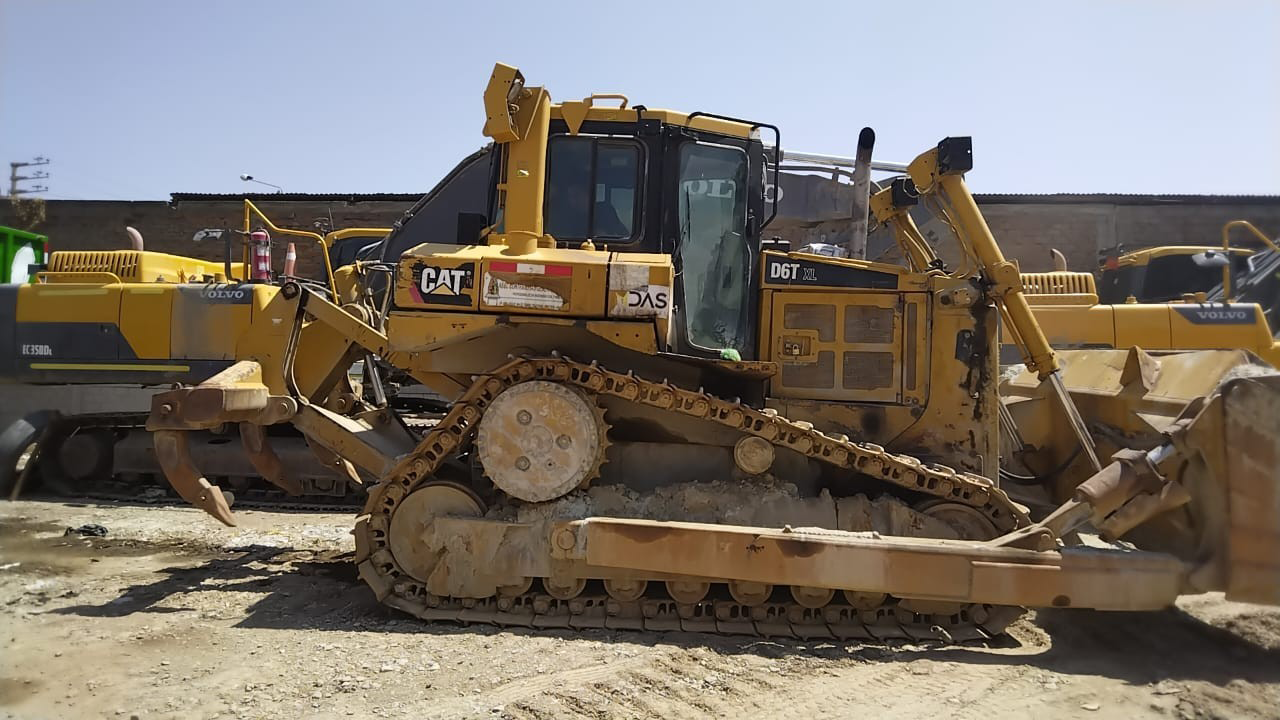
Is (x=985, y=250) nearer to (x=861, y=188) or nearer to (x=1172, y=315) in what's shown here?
(x=861, y=188)

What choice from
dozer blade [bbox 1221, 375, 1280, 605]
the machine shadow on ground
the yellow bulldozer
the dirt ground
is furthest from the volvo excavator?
the yellow bulldozer

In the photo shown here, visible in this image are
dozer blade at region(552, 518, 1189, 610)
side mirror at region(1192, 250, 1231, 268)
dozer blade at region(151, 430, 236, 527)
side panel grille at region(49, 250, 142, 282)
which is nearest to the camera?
dozer blade at region(552, 518, 1189, 610)

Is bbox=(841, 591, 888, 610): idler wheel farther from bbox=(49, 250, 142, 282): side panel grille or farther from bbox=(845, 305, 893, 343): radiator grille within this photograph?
bbox=(49, 250, 142, 282): side panel grille

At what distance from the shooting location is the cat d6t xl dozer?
4.34m

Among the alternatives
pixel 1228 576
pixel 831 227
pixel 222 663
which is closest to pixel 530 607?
pixel 222 663

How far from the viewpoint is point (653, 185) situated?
17.4 ft

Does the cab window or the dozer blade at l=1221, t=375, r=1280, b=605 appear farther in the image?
the cab window

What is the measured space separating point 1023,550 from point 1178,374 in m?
2.19

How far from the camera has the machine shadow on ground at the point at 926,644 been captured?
4.16 meters

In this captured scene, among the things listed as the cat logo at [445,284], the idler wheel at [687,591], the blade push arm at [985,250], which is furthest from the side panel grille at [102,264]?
the blade push arm at [985,250]

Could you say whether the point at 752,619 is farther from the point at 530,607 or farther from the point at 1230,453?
the point at 1230,453

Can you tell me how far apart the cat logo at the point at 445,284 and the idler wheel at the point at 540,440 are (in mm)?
665

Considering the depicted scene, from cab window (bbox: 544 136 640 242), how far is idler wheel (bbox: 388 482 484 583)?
186 centimetres

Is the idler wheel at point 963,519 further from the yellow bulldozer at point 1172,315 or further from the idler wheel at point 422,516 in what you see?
the yellow bulldozer at point 1172,315
